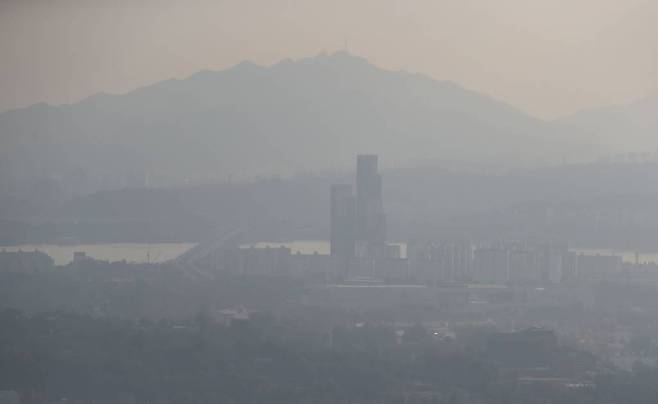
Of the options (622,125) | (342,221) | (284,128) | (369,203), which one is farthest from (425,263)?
(284,128)

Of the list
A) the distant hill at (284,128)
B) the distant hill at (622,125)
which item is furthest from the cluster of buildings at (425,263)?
the distant hill at (622,125)

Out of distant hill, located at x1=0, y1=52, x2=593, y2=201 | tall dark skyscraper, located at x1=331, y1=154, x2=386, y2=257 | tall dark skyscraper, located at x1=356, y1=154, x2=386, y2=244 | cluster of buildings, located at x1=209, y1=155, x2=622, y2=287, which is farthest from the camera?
distant hill, located at x1=0, y1=52, x2=593, y2=201

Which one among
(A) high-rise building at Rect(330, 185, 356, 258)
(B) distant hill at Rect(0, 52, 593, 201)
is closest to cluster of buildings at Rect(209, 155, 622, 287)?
(A) high-rise building at Rect(330, 185, 356, 258)

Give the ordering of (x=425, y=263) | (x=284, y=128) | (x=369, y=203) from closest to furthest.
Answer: (x=425, y=263) < (x=369, y=203) < (x=284, y=128)

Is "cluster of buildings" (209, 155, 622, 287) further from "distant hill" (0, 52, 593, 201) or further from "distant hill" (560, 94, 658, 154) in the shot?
"distant hill" (560, 94, 658, 154)

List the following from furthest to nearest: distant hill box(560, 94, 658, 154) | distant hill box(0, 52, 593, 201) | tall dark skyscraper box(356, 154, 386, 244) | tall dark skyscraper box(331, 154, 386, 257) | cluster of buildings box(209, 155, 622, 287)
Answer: distant hill box(560, 94, 658, 154)
distant hill box(0, 52, 593, 201)
tall dark skyscraper box(356, 154, 386, 244)
tall dark skyscraper box(331, 154, 386, 257)
cluster of buildings box(209, 155, 622, 287)

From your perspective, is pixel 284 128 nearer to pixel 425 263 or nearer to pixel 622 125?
pixel 622 125
